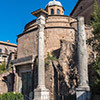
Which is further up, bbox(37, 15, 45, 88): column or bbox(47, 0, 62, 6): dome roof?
bbox(47, 0, 62, 6): dome roof

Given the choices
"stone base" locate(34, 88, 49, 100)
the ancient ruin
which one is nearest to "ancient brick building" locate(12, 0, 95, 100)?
the ancient ruin

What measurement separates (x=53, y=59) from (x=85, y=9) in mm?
10935

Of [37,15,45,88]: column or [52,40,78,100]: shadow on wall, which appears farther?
[52,40,78,100]: shadow on wall

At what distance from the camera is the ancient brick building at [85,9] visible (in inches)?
769

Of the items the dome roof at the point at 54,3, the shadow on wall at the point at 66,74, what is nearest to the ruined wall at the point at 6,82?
the shadow on wall at the point at 66,74

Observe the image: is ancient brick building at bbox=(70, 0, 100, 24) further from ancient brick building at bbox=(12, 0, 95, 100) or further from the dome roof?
ancient brick building at bbox=(12, 0, 95, 100)

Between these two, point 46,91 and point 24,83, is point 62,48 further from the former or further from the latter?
point 24,83

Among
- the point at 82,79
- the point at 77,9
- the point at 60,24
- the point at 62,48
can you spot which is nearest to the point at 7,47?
the point at 77,9

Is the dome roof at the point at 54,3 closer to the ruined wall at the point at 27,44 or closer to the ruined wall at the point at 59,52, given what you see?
the ruined wall at the point at 59,52

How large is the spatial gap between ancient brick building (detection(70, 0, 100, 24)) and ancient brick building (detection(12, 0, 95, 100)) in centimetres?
296

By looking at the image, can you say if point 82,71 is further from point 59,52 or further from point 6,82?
point 6,82

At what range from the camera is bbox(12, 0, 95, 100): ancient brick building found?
11820mm

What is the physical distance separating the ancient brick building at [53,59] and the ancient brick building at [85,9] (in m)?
2.96

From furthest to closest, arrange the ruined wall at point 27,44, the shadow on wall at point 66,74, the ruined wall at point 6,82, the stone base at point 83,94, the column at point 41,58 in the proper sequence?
the ruined wall at point 27,44 → the ruined wall at point 6,82 → the shadow on wall at point 66,74 → the column at point 41,58 → the stone base at point 83,94
